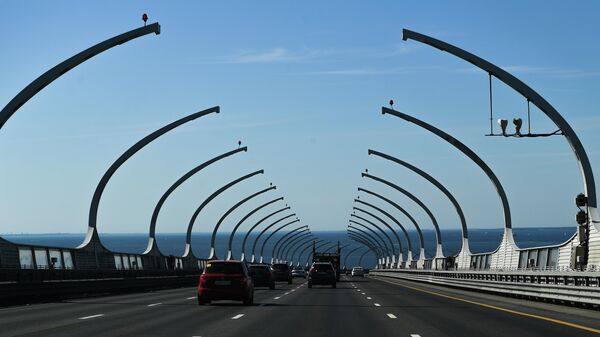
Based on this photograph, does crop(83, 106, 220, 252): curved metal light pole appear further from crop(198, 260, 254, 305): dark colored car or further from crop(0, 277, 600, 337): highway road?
crop(0, 277, 600, 337): highway road

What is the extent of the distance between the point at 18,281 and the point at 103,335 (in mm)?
14592

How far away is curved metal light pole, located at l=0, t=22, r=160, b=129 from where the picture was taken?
89.4 feet

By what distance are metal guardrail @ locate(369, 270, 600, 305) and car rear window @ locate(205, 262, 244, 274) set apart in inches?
364

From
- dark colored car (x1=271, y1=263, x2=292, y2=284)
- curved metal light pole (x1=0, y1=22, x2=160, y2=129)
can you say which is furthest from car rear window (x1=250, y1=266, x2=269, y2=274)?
curved metal light pole (x1=0, y1=22, x2=160, y2=129)

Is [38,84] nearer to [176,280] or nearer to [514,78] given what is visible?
[514,78]

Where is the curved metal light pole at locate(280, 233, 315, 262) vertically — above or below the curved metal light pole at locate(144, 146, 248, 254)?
below

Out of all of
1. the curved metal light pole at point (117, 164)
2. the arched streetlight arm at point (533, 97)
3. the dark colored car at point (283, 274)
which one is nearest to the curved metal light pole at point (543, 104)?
the arched streetlight arm at point (533, 97)

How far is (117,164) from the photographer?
43406mm

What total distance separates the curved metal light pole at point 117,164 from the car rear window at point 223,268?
47.9ft

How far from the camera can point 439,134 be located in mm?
42844

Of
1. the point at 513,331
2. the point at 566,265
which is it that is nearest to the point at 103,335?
the point at 513,331

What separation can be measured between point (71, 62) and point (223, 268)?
7616 millimetres

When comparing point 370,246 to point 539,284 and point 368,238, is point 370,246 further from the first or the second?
point 539,284

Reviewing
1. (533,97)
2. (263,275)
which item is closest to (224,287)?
(533,97)
